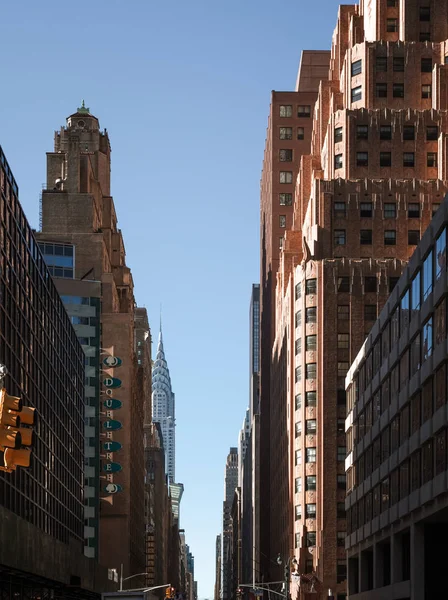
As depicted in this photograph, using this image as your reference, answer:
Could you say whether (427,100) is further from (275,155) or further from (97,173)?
(97,173)

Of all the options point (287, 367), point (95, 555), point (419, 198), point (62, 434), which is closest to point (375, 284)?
point (419, 198)

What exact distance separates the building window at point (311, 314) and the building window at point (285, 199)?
55892 mm

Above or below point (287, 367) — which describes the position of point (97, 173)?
above

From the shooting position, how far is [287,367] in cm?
13825

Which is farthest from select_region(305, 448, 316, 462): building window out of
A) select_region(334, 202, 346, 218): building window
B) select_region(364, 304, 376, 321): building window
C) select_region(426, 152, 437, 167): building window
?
select_region(426, 152, 437, 167): building window

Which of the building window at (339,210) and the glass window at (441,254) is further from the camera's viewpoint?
the building window at (339,210)

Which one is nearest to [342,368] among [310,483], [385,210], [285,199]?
[310,483]

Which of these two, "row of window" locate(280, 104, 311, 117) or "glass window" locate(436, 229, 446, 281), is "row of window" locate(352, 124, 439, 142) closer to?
"row of window" locate(280, 104, 311, 117)

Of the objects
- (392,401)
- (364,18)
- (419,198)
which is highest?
(364,18)

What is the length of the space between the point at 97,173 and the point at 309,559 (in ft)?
267

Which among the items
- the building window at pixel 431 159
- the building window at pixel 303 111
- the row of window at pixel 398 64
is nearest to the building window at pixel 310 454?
the building window at pixel 431 159

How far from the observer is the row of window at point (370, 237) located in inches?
5002

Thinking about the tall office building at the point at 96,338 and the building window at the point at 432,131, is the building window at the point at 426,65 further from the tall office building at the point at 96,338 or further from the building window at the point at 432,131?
the tall office building at the point at 96,338

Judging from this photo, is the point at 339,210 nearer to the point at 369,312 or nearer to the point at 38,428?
the point at 369,312
